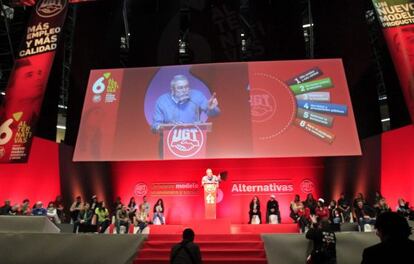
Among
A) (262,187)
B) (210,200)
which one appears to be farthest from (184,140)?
(262,187)

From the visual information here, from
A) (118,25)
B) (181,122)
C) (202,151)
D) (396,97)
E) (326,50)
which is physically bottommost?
(202,151)

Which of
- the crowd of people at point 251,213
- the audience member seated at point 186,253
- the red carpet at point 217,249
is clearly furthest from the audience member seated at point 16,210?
the audience member seated at point 186,253

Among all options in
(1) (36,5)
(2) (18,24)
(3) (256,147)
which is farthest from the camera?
(2) (18,24)

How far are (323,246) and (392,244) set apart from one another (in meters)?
3.24

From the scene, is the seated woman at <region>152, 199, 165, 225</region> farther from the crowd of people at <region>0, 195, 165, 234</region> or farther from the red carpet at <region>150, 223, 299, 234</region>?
the red carpet at <region>150, 223, 299, 234</region>

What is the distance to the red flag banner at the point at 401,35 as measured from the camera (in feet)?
28.4

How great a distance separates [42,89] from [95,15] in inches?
251

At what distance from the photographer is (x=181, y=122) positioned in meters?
13.1

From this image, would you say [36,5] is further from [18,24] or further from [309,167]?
[309,167]

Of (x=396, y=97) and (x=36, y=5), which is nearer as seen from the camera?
(x=36, y=5)

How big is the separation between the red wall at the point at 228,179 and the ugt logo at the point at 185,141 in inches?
59.2

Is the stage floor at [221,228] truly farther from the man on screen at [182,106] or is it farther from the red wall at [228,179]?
the man on screen at [182,106]

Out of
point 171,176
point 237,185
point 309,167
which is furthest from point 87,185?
point 309,167

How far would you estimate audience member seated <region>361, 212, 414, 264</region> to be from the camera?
6.45 ft
